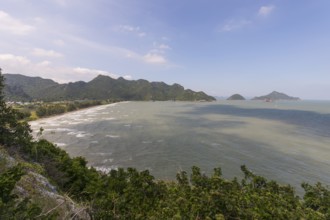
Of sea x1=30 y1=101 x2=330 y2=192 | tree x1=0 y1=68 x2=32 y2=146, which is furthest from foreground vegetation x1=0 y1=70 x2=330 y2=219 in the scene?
sea x1=30 y1=101 x2=330 y2=192

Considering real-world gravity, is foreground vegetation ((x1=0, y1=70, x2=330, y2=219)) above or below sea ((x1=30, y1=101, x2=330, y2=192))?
above

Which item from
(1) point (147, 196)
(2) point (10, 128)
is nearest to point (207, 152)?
(1) point (147, 196)

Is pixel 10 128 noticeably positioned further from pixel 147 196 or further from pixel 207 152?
pixel 207 152

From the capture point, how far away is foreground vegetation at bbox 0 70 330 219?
829cm

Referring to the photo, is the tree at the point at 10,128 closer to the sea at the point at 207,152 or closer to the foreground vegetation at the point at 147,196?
the foreground vegetation at the point at 147,196

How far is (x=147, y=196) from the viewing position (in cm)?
1945

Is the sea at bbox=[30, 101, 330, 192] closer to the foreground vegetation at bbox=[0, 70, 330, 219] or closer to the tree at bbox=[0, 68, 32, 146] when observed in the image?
the foreground vegetation at bbox=[0, 70, 330, 219]

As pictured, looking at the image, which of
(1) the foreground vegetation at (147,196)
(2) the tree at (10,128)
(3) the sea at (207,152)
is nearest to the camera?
(1) the foreground vegetation at (147,196)

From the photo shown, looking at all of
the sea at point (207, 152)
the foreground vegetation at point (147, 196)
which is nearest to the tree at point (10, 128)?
the foreground vegetation at point (147, 196)

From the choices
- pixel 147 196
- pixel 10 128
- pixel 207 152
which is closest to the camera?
pixel 147 196

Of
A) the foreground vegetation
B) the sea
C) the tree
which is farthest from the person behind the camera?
the sea

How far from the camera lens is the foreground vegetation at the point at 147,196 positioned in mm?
8291

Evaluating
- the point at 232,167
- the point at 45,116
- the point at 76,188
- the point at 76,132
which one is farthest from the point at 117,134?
the point at 45,116

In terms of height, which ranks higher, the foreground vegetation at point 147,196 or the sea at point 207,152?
the foreground vegetation at point 147,196
